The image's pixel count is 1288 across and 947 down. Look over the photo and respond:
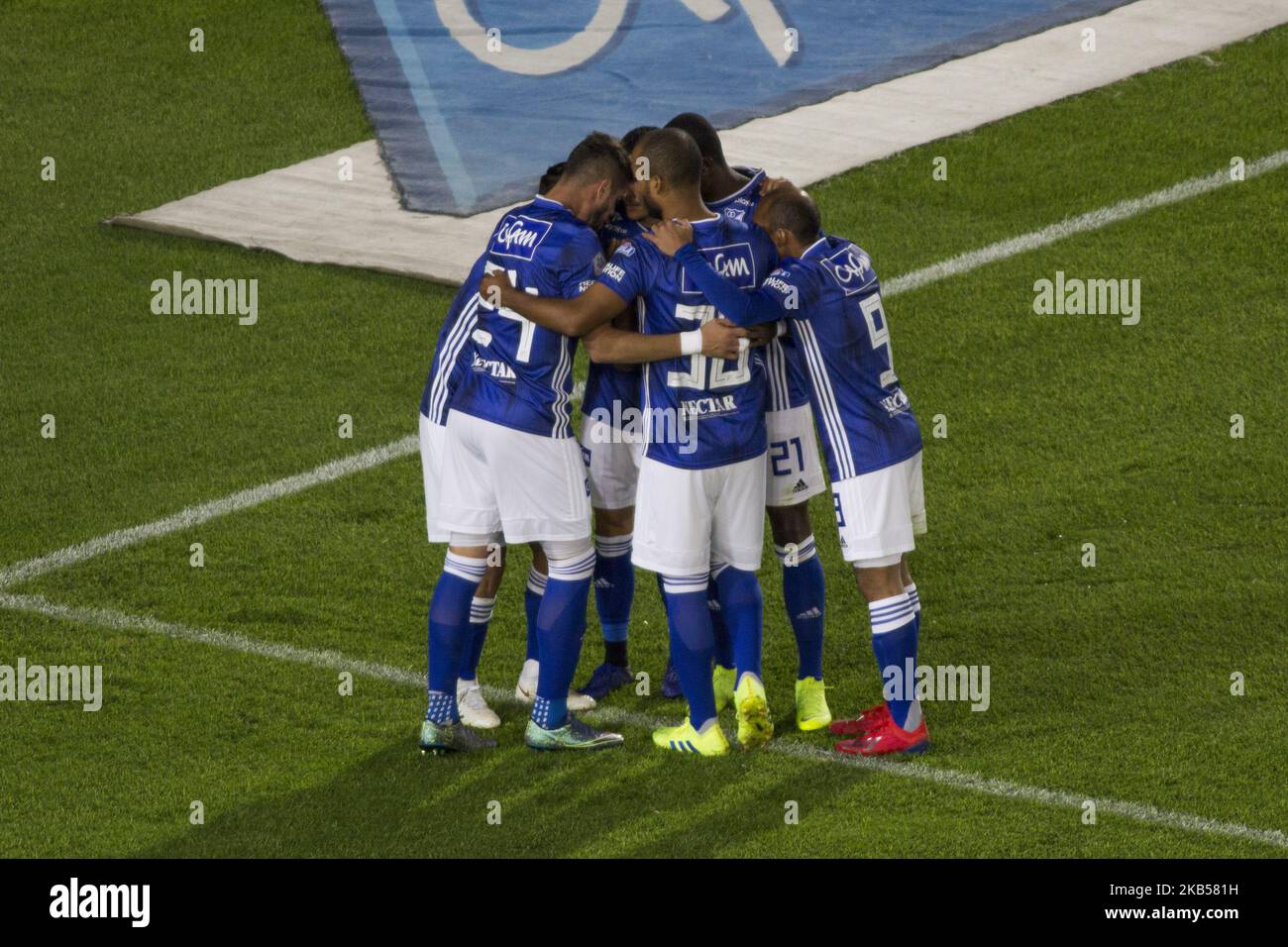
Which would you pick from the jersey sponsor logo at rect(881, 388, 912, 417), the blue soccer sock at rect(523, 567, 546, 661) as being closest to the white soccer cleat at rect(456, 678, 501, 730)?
the blue soccer sock at rect(523, 567, 546, 661)

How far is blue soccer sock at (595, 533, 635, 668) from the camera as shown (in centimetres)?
743

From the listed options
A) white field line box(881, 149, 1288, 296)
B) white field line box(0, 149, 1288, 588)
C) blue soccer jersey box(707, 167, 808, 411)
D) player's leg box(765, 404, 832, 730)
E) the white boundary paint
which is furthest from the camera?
the white boundary paint

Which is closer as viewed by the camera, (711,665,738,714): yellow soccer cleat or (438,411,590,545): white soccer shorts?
(438,411,590,545): white soccer shorts

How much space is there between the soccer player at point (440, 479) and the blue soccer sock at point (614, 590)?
0.25 m

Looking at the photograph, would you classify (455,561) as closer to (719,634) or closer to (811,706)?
(719,634)

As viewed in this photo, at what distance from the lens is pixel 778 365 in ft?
23.1

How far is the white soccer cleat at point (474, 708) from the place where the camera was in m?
7.21

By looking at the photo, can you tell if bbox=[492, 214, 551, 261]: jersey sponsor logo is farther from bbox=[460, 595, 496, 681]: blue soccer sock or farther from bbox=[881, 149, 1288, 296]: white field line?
bbox=[881, 149, 1288, 296]: white field line

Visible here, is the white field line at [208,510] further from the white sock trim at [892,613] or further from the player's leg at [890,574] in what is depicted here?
the white sock trim at [892,613]

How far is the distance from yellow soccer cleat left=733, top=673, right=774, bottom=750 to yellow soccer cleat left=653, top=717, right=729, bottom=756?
79mm

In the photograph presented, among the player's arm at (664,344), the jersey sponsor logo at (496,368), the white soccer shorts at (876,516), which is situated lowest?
the white soccer shorts at (876,516)

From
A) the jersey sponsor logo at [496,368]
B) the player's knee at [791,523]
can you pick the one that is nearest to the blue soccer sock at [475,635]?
the jersey sponsor logo at [496,368]

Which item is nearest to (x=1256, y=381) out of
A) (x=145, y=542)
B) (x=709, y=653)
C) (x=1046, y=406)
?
(x=1046, y=406)

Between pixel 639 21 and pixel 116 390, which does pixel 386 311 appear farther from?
pixel 639 21
